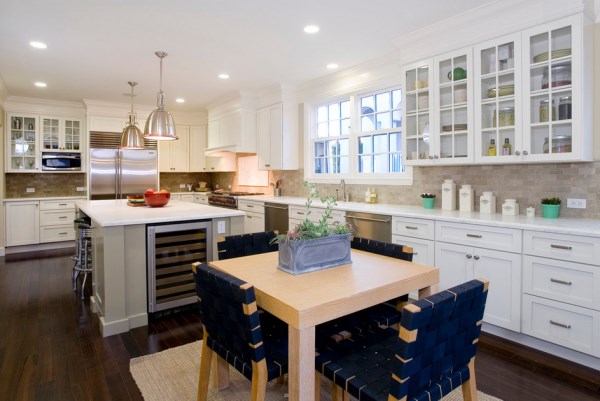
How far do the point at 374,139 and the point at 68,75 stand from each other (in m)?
4.14

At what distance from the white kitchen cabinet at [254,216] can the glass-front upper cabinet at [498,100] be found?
308cm

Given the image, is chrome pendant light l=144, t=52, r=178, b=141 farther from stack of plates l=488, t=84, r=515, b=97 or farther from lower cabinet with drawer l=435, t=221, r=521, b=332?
stack of plates l=488, t=84, r=515, b=97

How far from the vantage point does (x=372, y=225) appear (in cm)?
372

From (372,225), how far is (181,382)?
7.24 ft

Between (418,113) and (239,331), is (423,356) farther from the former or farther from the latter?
(418,113)

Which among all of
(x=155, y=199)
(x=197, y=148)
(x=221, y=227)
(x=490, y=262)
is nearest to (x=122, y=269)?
(x=221, y=227)

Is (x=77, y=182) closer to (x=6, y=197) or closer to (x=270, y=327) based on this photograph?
(x=6, y=197)

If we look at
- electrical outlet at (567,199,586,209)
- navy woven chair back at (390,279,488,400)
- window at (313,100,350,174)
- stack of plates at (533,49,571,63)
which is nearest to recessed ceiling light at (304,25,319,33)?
window at (313,100,350,174)

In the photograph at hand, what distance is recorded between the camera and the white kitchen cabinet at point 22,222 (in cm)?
616

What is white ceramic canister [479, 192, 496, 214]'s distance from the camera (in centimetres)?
332

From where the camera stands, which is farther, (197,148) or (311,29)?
(197,148)

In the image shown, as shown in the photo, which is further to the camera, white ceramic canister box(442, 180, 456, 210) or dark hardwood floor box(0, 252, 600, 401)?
white ceramic canister box(442, 180, 456, 210)

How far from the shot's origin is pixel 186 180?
A: 8297mm

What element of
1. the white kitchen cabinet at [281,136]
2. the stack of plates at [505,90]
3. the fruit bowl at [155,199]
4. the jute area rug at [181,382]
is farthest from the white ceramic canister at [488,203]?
the fruit bowl at [155,199]
